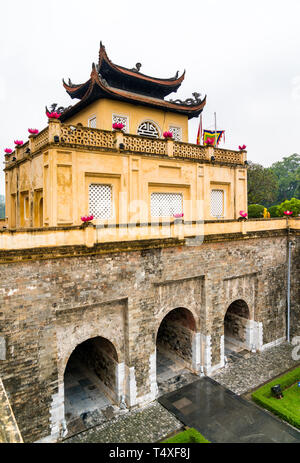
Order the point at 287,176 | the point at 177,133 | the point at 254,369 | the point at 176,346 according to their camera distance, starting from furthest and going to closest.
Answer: the point at 287,176
the point at 177,133
the point at 176,346
the point at 254,369

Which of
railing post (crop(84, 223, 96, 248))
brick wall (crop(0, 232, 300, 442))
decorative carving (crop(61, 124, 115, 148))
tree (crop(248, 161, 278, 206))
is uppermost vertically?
tree (crop(248, 161, 278, 206))

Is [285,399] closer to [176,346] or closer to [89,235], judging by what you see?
[176,346]

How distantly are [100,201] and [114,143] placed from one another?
2.46 m

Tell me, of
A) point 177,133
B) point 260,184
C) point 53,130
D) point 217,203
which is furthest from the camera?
point 260,184

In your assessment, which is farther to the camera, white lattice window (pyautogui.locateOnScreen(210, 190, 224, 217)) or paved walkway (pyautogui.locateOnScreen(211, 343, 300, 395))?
white lattice window (pyautogui.locateOnScreen(210, 190, 224, 217))

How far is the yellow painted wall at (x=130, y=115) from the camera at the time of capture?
13.9 meters

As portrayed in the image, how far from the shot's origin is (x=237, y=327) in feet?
53.0

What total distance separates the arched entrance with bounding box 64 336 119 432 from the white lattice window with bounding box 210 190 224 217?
8502 millimetres

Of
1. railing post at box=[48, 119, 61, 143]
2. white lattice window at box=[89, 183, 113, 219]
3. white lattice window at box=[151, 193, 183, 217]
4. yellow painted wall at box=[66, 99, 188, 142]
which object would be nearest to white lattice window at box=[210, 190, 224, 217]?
white lattice window at box=[151, 193, 183, 217]

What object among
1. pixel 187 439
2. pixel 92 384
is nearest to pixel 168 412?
pixel 187 439

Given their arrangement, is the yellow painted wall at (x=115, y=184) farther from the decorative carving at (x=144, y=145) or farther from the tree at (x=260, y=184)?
the tree at (x=260, y=184)

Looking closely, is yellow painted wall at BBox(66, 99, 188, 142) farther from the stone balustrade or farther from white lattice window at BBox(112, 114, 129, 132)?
the stone balustrade

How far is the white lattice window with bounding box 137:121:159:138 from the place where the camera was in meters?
15.1

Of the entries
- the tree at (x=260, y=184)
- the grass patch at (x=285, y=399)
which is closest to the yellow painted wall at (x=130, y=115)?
the grass patch at (x=285, y=399)
